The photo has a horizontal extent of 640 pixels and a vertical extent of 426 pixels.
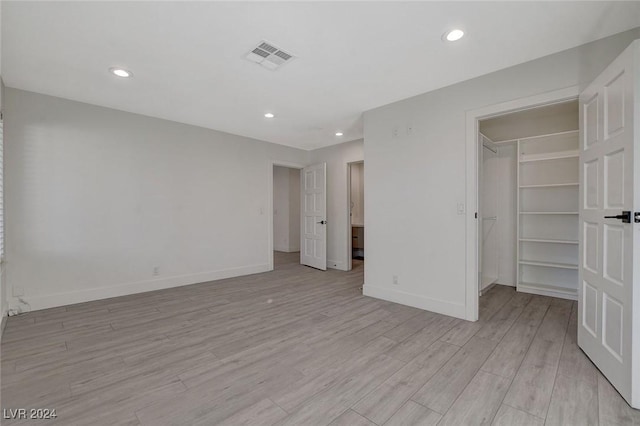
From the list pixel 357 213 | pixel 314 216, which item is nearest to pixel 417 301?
pixel 314 216

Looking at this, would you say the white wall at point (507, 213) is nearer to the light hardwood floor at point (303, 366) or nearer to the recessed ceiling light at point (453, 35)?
the light hardwood floor at point (303, 366)

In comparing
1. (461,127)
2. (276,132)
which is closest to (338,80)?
(461,127)

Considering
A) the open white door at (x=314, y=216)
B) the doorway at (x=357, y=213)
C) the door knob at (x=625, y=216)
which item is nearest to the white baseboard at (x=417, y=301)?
the door knob at (x=625, y=216)

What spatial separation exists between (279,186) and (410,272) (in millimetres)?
5990

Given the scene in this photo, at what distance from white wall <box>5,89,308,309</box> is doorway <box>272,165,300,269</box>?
3015 mm

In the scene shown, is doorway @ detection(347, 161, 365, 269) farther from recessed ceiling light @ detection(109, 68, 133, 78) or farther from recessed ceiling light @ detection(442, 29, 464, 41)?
recessed ceiling light @ detection(109, 68, 133, 78)

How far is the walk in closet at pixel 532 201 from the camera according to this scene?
3891 mm

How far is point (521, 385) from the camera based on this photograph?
188 centimetres

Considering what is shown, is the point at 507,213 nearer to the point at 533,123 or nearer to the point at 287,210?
the point at 533,123

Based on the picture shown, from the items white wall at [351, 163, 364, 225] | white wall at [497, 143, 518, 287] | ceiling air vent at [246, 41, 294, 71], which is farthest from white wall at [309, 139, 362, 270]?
ceiling air vent at [246, 41, 294, 71]

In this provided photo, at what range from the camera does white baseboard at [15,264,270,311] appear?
11.1 feet

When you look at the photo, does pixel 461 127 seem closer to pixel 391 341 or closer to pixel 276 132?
pixel 391 341

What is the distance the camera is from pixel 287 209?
8.51m

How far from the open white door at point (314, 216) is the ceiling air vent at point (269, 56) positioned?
10.2 feet
